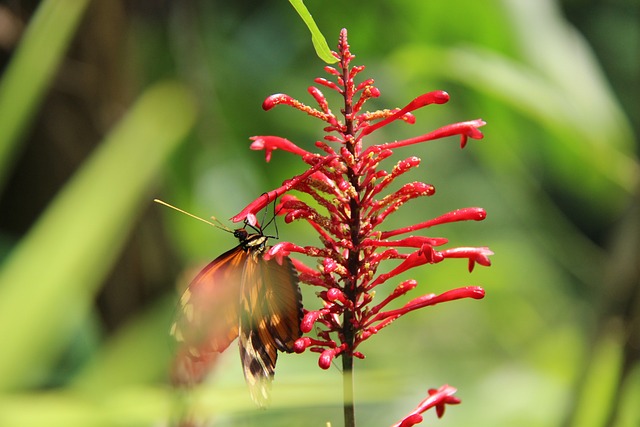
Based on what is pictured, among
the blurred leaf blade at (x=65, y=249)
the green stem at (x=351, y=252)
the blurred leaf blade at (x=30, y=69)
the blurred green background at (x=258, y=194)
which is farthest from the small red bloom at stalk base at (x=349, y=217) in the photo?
the blurred leaf blade at (x=30, y=69)

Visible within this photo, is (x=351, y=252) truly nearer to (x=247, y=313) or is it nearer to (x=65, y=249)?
(x=247, y=313)

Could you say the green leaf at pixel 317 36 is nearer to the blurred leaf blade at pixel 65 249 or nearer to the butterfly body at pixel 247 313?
the butterfly body at pixel 247 313

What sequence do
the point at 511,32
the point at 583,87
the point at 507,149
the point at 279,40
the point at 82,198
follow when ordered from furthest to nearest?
the point at 279,40 → the point at 507,149 → the point at 511,32 → the point at 583,87 → the point at 82,198

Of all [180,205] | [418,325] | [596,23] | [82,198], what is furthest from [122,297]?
[596,23]

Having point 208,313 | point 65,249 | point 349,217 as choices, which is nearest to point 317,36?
point 349,217

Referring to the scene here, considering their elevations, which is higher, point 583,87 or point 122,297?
point 583,87

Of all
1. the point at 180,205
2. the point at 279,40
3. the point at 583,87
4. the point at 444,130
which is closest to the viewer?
the point at 444,130

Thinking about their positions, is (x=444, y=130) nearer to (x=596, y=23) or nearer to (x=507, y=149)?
(x=507, y=149)
